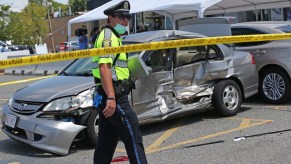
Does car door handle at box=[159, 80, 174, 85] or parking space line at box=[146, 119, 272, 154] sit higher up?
car door handle at box=[159, 80, 174, 85]

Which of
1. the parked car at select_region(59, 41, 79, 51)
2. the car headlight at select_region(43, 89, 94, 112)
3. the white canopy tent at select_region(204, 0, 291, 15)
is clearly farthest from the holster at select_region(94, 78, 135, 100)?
the parked car at select_region(59, 41, 79, 51)

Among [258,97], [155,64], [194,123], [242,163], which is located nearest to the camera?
[242,163]

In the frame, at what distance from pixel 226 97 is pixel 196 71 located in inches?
26.9

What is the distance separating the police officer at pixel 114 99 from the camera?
361 centimetres

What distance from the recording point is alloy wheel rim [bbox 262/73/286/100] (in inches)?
328

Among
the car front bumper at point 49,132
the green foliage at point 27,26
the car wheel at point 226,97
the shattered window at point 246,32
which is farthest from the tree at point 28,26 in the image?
the car front bumper at point 49,132

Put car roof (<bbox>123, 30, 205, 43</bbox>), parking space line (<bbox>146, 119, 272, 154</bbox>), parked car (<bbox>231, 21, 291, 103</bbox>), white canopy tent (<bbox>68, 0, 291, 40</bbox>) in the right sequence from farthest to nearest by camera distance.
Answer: white canopy tent (<bbox>68, 0, 291, 40</bbox>)
parked car (<bbox>231, 21, 291, 103</bbox>)
car roof (<bbox>123, 30, 205, 43</bbox>)
parking space line (<bbox>146, 119, 272, 154</bbox>)

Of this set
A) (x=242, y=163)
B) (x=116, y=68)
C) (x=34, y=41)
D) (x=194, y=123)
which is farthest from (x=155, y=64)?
(x=34, y=41)

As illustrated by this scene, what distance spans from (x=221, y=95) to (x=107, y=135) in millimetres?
3697

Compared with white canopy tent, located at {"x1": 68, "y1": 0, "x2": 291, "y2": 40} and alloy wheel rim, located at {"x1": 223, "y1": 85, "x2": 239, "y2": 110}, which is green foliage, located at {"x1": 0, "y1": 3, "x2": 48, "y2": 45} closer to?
white canopy tent, located at {"x1": 68, "y1": 0, "x2": 291, "y2": 40}

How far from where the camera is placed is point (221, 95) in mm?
7176

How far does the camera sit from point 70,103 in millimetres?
5574

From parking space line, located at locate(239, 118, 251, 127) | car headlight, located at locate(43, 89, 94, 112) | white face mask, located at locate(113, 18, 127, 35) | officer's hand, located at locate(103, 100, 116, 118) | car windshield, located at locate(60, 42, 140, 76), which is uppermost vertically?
white face mask, located at locate(113, 18, 127, 35)

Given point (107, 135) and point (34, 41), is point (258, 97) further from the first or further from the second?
point (34, 41)
